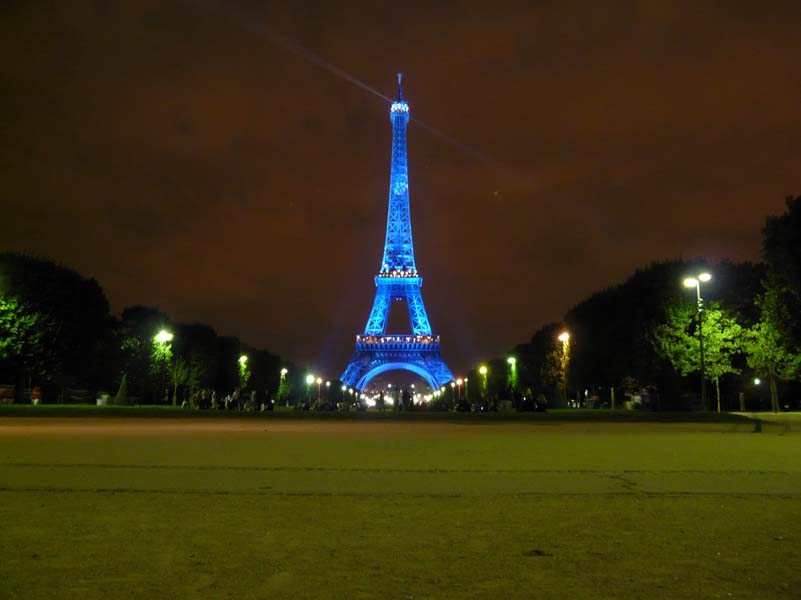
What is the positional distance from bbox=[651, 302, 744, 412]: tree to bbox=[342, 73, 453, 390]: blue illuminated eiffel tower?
66.0 m

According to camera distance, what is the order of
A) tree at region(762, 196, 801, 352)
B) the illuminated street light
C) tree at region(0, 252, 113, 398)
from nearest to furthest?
tree at region(762, 196, 801, 352)
tree at region(0, 252, 113, 398)
the illuminated street light

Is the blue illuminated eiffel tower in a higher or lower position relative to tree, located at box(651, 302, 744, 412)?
higher

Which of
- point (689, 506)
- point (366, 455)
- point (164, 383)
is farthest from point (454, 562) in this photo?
point (164, 383)

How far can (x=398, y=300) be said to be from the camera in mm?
133625

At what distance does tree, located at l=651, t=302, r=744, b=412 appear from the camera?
173ft

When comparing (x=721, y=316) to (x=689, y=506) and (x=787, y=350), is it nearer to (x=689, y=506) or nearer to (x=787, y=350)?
(x=787, y=350)

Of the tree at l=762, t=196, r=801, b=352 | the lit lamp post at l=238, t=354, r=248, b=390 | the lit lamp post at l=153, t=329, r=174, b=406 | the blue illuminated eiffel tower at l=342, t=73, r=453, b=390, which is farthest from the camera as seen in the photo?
the blue illuminated eiffel tower at l=342, t=73, r=453, b=390

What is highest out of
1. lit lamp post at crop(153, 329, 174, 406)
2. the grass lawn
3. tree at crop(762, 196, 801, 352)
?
tree at crop(762, 196, 801, 352)

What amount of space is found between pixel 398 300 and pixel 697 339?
82790 millimetres

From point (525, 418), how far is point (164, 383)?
51819 mm

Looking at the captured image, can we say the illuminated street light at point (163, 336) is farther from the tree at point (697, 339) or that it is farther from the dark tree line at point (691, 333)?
the tree at point (697, 339)

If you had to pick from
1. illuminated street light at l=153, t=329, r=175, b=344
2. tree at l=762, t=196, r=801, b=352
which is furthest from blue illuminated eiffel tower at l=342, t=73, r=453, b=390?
tree at l=762, t=196, r=801, b=352

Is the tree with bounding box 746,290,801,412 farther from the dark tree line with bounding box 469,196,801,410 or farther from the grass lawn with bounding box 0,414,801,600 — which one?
the grass lawn with bounding box 0,414,801,600

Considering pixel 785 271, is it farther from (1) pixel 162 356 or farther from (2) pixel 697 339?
(1) pixel 162 356
